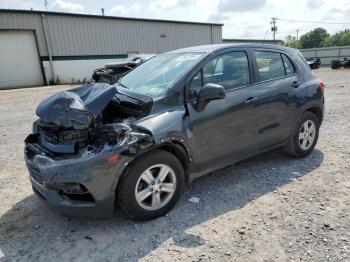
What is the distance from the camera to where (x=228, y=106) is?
392 centimetres

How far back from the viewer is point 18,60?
20.8m

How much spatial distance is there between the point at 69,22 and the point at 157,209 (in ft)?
71.7

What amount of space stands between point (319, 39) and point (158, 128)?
113 m

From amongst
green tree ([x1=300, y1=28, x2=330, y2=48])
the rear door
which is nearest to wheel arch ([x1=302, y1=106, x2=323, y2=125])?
the rear door

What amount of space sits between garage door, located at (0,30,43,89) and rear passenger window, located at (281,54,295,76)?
1982 centimetres

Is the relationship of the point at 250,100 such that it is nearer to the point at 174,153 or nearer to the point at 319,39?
the point at 174,153

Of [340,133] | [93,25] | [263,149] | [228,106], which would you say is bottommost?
[340,133]

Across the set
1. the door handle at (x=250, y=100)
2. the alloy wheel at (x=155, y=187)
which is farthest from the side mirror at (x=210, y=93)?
the alloy wheel at (x=155, y=187)

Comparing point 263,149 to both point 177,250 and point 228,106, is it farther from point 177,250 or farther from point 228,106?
point 177,250

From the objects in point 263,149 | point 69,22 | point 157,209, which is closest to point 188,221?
point 157,209

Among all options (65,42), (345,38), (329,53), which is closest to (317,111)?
(65,42)

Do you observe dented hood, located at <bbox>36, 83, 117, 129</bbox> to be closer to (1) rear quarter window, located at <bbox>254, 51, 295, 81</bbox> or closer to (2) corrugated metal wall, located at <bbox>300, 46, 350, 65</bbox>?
(1) rear quarter window, located at <bbox>254, 51, 295, 81</bbox>

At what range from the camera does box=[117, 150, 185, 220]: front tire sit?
320cm

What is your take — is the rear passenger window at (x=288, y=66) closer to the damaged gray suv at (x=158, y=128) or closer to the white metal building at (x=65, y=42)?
the damaged gray suv at (x=158, y=128)
